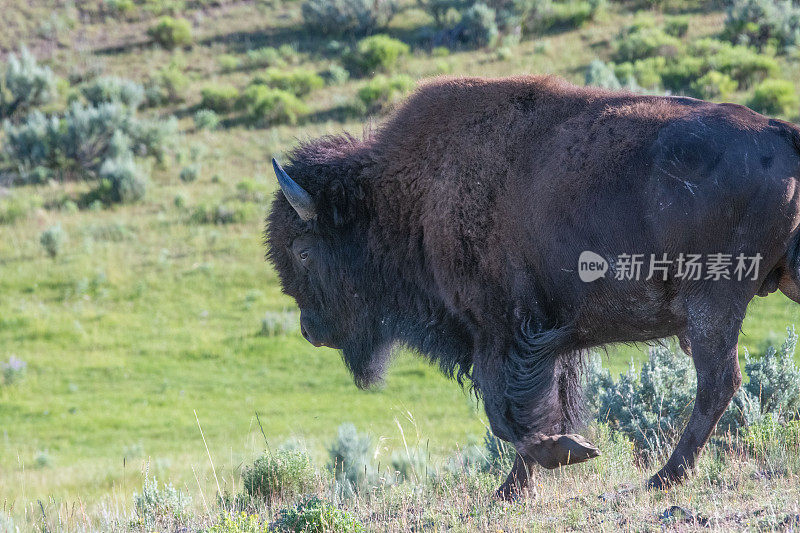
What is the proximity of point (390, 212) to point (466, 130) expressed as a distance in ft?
2.43

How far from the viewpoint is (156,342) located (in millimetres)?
14633

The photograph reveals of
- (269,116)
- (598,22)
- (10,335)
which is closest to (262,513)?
(10,335)

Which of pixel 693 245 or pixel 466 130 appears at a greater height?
pixel 466 130

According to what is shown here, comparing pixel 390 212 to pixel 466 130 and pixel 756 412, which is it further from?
pixel 756 412

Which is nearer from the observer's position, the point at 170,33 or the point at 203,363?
the point at 203,363

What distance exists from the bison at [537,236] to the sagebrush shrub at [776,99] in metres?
13.4

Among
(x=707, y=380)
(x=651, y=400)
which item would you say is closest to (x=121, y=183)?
(x=651, y=400)

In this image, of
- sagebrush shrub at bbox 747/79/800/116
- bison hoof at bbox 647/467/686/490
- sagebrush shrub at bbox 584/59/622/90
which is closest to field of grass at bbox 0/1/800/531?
bison hoof at bbox 647/467/686/490

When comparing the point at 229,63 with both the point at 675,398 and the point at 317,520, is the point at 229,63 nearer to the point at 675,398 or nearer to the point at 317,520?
the point at 675,398

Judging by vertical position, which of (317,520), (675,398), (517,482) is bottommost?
(675,398)

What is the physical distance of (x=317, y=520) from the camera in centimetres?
448

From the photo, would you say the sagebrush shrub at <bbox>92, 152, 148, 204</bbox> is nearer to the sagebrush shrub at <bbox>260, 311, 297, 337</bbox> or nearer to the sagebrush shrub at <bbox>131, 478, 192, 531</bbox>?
the sagebrush shrub at <bbox>260, 311, 297, 337</bbox>

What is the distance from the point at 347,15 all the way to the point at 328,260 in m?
23.5

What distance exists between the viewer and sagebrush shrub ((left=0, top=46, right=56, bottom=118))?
23969mm
